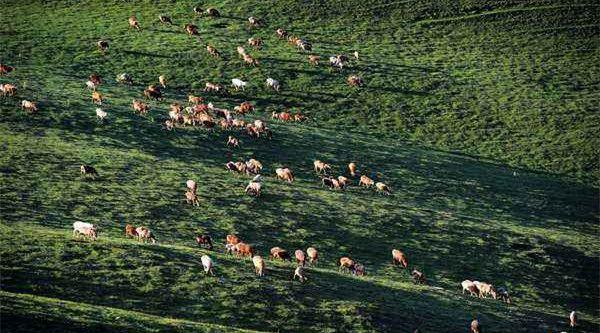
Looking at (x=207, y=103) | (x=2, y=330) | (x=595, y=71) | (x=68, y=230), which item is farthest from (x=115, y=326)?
(x=595, y=71)

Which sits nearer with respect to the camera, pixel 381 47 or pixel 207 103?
pixel 207 103

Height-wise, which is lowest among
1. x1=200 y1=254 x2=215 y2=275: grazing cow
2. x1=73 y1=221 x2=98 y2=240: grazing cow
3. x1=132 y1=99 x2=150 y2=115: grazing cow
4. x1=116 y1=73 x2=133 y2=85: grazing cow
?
x1=200 y1=254 x2=215 y2=275: grazing cow

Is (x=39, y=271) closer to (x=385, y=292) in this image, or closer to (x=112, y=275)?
(x=112, y=275)

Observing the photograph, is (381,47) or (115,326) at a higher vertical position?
(381,47)

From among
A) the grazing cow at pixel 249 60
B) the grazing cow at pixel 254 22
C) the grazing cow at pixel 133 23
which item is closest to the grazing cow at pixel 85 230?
the grazing cow at pixel 249 60

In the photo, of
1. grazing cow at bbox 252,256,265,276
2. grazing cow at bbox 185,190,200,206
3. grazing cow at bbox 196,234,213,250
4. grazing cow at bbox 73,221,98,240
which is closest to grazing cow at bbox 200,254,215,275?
grazing cow at bbox 252,256,265,276

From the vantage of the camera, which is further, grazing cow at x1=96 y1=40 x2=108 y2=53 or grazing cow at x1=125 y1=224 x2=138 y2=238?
grazing cow at x1=96 y1=40 x2=108 y2=53

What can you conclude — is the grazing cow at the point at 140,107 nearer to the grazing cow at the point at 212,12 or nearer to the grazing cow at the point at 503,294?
the grazing cow at the point at 212,12

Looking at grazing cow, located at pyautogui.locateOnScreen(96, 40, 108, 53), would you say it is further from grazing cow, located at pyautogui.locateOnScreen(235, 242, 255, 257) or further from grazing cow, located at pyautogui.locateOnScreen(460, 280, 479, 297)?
grazing cow, located at pyautogui.locateOnScreen(460, 280, 479, 297)

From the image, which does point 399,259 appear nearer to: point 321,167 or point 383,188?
point 383,188
